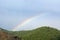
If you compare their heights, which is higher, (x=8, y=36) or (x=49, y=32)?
(x=49, y=32)

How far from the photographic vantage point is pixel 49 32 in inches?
3656

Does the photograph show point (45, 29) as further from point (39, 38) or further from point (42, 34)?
point (39, 38)

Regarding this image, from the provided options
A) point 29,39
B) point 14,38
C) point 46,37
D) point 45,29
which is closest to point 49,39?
point 46,37

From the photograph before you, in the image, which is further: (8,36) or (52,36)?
(52,36)

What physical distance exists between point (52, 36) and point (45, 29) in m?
13.2

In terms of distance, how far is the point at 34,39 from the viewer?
84.1 m

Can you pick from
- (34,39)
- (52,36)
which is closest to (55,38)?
(52,36)

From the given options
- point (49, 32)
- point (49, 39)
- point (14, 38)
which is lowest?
point (14, 38)

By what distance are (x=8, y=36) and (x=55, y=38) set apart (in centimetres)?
5061

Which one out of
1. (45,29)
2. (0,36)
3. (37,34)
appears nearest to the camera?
(0,36)

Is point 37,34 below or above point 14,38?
above

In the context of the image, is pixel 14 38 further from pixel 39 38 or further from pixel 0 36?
pixel 39 38

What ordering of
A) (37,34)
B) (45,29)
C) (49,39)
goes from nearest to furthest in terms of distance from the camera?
→ (49,39) < (37,34) < (45,29)

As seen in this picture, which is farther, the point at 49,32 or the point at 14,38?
the point at 49,32
